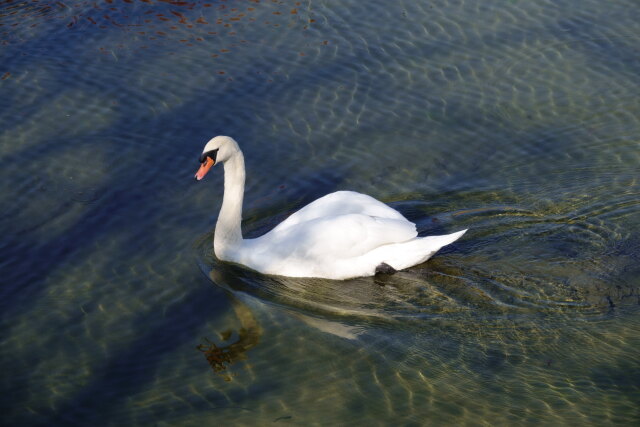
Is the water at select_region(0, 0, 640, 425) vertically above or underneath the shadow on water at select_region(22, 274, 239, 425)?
above

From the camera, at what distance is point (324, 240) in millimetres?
7988

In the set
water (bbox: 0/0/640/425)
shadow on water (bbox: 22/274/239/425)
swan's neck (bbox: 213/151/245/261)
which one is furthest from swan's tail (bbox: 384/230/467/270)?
shadow on water (bbox: 22/274/239/425)

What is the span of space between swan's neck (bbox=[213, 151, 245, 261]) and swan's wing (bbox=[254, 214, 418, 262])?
446mm

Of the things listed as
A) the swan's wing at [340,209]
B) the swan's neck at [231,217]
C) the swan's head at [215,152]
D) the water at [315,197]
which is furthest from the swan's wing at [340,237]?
the swan's head at [215,152]

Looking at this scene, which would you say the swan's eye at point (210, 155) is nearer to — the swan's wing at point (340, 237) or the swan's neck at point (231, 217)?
the swan's neck at point (231, 217)

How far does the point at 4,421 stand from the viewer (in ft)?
20.7

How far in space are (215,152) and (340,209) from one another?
4.11ft

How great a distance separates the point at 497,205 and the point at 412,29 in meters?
4.33

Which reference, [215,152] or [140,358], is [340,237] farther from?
[140,358]

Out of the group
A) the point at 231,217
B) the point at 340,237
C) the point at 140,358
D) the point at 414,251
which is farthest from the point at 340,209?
the point at 140,358

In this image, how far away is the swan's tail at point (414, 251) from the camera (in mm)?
7969

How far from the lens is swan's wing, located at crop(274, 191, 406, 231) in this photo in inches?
324

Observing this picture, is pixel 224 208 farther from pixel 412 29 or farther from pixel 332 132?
pixel 412 29

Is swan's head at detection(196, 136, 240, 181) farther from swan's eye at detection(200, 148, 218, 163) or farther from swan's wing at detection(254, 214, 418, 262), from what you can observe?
swan's wing at detection(254, 214, 418, 262)
